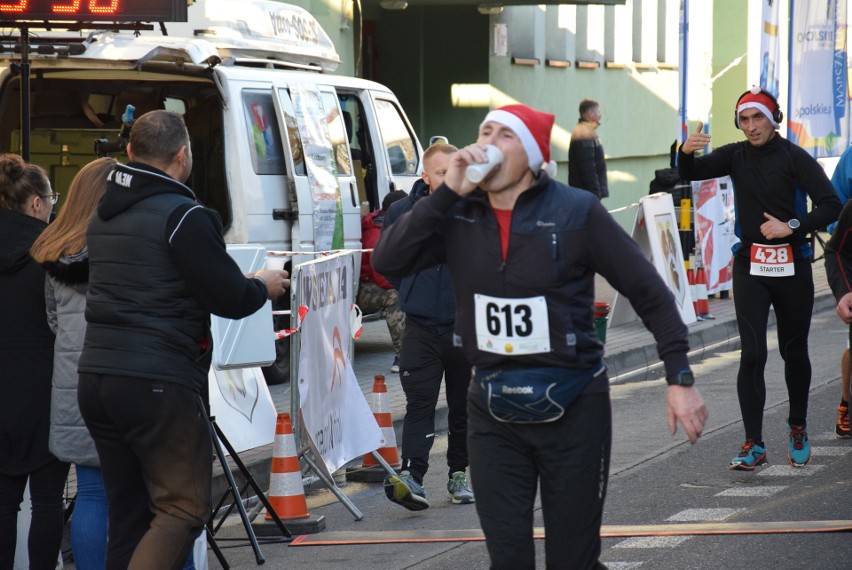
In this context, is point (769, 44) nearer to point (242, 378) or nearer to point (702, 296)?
point (702, 296)

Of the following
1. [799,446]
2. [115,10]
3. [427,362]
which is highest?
[115,10]

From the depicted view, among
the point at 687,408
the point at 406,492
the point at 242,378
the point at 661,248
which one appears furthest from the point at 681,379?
the point at 661,248

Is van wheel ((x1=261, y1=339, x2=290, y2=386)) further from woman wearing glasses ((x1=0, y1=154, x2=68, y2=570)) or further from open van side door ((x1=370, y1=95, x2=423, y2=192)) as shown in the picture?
woman wearing glasses ((x1=0, y1=154, x2=68, y2=570))

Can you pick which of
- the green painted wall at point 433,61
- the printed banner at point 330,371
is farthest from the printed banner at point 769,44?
the printed banner at point 330,371

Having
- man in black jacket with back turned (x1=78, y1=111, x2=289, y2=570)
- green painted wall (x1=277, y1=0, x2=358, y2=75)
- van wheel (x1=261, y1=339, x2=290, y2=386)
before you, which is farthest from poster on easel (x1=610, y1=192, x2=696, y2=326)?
man in black jacket with back turned (x1=78, y1=111, x2=289, y2=570)

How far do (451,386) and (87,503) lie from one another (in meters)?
2.54

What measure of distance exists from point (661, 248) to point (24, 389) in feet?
32.0

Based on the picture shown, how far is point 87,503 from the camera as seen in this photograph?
18.1 feet

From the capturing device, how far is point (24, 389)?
18.9 feet

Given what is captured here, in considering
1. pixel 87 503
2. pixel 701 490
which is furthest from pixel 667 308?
pixel 701 490

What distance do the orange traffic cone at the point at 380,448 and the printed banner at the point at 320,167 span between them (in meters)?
2.73

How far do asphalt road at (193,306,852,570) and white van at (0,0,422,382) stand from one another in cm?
237

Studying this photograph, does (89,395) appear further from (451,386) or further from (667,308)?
(451,386)

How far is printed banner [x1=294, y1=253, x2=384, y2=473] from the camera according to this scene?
759 cm
